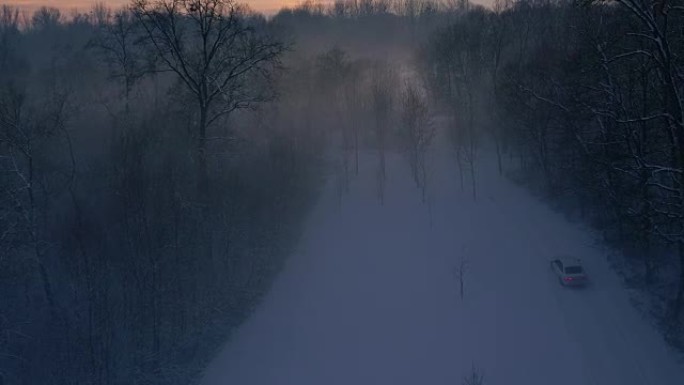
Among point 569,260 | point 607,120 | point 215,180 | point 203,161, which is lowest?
point 569,260

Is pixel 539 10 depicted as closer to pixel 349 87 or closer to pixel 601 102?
pixel 349 87

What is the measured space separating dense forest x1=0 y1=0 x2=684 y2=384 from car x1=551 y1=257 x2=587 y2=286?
1.42 meters

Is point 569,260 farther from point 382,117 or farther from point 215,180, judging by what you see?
point 382,117

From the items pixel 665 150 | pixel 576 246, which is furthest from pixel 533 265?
pixel 665 150

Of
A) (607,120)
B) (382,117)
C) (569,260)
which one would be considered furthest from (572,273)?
(382,117)

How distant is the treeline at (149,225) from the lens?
13.6 m

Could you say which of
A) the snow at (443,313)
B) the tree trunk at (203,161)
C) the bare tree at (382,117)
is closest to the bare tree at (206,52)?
the tree trunk at (203,161)

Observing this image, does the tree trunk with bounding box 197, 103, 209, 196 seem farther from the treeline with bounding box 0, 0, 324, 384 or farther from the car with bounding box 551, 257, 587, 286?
the car with bounding box 551, 257, 587, 286

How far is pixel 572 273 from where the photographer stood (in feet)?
56.4

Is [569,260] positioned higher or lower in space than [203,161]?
lower

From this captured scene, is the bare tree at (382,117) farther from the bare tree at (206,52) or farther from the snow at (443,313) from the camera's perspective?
the bare tree at (206,52)

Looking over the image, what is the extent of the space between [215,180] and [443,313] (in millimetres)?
→ 8683

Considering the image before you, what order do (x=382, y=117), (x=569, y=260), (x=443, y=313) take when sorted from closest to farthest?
(x=443, y=313)
(x=569, y=260)
(x=382, y=117)

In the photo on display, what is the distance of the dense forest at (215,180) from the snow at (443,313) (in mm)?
854
